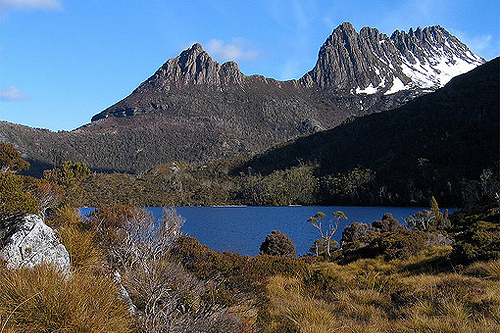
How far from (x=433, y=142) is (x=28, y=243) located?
157078 millimetres

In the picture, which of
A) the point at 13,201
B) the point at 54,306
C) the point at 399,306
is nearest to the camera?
the point at 54,306

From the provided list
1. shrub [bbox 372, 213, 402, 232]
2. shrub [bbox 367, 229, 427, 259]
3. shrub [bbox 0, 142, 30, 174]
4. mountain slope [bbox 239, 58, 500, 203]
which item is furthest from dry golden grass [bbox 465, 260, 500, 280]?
mountain slope [bbox 239, 58, 500, 203]

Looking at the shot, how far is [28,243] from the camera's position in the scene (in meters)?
5.75

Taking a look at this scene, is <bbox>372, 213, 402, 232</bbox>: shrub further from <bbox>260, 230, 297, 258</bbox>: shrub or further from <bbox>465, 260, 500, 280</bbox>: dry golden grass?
<bbox>465, 260, 500, 280</bbox>: dry golden grass

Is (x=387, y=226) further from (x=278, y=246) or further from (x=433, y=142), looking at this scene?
(x=433, y=142)

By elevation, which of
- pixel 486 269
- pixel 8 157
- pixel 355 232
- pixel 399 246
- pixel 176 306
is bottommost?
pixel 355 232

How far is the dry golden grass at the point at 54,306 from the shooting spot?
326 cm

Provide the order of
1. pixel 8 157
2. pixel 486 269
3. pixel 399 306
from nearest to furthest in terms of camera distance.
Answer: pixel 399 306 < pixel 486 269 < pixel 8 157

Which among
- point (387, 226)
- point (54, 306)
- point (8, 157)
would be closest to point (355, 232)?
point (387, 226)

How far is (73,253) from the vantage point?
6805 millimetres

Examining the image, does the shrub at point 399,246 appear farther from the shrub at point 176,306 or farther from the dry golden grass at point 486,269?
the shrub at point 176,306

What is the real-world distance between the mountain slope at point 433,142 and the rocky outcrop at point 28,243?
118 meters

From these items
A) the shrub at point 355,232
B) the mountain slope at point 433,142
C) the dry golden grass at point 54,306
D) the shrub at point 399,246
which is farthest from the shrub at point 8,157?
the mountain slope at point 433,142

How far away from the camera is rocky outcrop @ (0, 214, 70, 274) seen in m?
5.46
